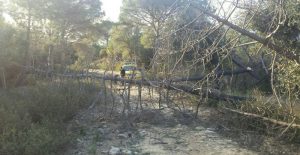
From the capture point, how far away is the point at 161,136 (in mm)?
6602

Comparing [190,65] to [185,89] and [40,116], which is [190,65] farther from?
[40,116]

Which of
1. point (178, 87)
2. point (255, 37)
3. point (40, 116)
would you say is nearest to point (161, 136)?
point (178, 87)

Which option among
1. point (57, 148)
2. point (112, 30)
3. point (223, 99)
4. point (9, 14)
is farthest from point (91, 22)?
point (57, 148)

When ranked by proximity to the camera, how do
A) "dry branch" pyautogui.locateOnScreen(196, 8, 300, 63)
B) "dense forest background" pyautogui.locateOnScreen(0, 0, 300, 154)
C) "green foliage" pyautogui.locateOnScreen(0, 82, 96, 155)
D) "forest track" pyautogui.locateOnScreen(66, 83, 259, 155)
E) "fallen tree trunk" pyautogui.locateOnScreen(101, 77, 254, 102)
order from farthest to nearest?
1. "fallen tree trunk" pyautogui.locateOnScreen(101, 77, 254, 102)
2. "forest track" pyautogui.locateOnScreen(66, 83, 259, 155)
3. "green foliage" pyautogui.locateOnScreen(0, 82, 96, 155)
4. "dense forest background" pyautogui.locateOnScreen(0, 0, 300, 154)
5. "dry branch" pyautogui.locateOnScreen(196, 8, 300, 63)

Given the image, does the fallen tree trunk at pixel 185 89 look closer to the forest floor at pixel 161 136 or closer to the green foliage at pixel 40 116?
the forest floor at pixel 161 136

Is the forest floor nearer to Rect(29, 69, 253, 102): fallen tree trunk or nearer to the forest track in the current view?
the forest track

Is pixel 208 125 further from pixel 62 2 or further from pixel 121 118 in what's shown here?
pixel 62 2

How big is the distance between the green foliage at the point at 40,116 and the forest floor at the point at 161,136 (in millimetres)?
311

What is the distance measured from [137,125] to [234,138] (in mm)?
1942

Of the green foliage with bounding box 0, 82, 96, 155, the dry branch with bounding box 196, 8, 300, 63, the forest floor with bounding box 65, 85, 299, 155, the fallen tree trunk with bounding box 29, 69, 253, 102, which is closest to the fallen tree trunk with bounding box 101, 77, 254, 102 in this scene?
the fallen tree trunk with bounding box 29, 69, 253, 102

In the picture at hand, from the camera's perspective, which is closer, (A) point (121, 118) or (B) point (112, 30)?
(A) point (121, 118)

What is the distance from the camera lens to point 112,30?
2981cm

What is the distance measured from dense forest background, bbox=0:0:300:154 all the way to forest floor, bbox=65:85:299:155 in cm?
41

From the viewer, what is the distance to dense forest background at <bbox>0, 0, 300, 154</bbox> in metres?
4.59
